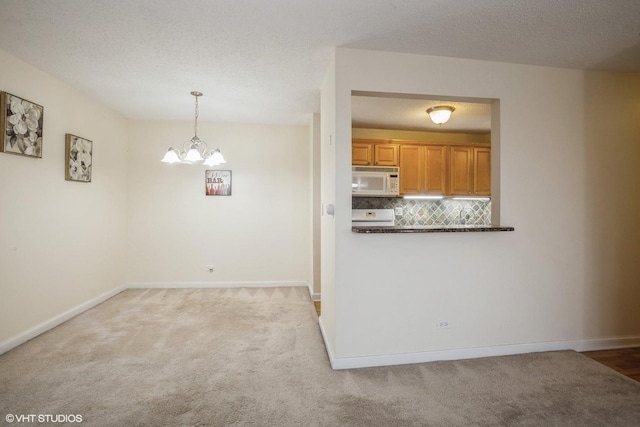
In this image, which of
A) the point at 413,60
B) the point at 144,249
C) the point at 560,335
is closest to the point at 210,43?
the point at 413,60

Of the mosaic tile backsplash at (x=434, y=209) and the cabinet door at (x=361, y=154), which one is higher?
the cabinet door at (x=361, y=154)

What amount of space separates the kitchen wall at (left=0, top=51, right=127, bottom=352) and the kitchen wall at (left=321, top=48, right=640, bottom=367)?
284 centimetres

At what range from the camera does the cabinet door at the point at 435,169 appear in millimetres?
4875

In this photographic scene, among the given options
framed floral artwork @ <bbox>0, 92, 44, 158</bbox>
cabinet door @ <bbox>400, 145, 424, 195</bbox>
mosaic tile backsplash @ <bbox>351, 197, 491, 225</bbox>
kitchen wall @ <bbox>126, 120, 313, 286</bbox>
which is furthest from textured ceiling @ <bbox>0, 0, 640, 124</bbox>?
mosaic tile backsplash @ <bbox>351, 197, 491, 225</bbox>

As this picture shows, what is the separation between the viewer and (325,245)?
293 cm

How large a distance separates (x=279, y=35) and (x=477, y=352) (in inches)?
120

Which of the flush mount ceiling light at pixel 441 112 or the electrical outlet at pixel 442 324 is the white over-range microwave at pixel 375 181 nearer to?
the flush mount ceiling light at pixel 441 112

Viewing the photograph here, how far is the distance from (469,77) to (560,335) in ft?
8.11

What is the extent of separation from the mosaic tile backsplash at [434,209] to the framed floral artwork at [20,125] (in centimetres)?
402

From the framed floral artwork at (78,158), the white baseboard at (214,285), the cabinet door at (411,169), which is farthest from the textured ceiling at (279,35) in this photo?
the white baseboard at (214,285)

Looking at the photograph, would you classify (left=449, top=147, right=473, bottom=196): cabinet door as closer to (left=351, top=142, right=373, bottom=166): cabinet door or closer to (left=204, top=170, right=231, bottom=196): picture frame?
(left=351, top=142, right=373, bottom=166): cabinet door

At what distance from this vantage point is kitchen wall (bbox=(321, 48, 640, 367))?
2.45 metres

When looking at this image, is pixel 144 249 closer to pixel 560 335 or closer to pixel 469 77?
pixel 469 77

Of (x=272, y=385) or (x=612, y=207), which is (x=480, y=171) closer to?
(x=612, y=207)
